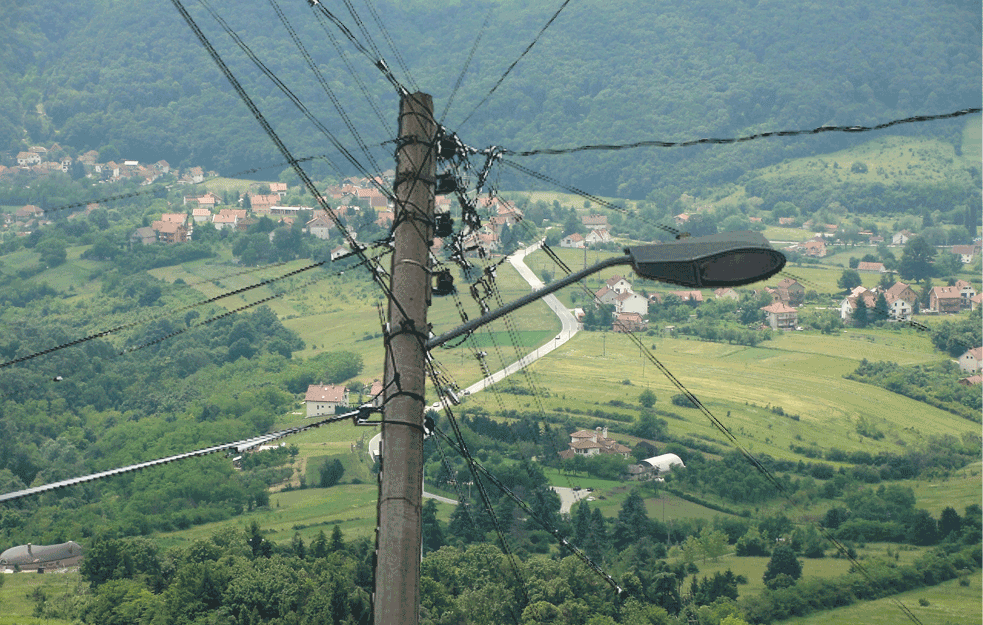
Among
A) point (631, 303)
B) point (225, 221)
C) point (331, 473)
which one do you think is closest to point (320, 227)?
point (225, 221)

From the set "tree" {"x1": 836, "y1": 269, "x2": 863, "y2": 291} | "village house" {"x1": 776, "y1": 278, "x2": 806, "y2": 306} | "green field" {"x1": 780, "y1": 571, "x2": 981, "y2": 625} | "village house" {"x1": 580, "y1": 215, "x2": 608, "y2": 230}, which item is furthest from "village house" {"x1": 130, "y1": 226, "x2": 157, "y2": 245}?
"green field" {"x1": 780, "y1": 571, "x2": 981, "y2": 625}

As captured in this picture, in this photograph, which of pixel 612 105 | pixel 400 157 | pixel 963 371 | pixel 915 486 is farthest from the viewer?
pixel 612 105

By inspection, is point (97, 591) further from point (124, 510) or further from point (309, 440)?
point (309, 440)

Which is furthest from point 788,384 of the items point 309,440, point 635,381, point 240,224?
point 240,224

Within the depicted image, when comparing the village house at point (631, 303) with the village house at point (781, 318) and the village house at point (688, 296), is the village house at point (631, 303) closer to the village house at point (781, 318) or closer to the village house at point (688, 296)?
the village house at point (688, 296)

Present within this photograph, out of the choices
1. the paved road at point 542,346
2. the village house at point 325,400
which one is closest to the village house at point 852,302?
the paved road at point 542,346

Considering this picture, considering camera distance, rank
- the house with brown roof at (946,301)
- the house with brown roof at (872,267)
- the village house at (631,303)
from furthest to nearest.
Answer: the house with brown roof at (872,267)
the house with brown roof at (946,301)
the village house at (631,303)
